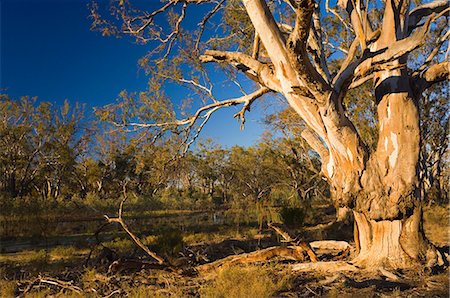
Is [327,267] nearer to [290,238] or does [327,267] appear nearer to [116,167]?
[290,238]

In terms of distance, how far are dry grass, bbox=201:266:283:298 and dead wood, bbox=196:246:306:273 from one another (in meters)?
0.60

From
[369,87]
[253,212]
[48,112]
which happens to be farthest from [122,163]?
[369,87]

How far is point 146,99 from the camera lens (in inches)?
331

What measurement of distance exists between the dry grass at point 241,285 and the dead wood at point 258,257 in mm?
603

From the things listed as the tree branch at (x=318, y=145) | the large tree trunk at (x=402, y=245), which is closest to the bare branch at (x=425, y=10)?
the tree branch at (x=318, y=145)

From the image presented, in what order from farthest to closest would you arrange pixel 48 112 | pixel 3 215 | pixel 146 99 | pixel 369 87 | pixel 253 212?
pixel 48 112 < pixel 253 212 < pixel 369 87 < pixel 3 215 < pixel 146 99

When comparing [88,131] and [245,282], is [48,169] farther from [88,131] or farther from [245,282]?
[245,282]

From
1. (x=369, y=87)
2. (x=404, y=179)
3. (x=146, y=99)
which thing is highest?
(x=369, y=87)

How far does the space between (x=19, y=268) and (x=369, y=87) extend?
45.5ft

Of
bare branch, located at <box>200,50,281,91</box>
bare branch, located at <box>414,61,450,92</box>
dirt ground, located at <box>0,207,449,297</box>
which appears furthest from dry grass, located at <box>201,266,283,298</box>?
bare branch, located at <box>414,61,450,92</box>

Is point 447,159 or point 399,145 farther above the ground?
point 447,159

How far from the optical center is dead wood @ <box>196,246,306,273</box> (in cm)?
564

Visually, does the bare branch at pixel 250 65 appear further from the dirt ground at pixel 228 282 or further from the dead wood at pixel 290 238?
the dirt ground at pixel 228 282

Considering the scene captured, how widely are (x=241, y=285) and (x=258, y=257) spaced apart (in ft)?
5.36
